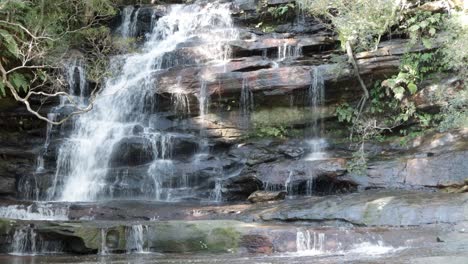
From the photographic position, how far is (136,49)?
2022cm

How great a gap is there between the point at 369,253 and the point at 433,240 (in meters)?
1.29

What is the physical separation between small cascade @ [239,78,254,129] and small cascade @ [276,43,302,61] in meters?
2.15

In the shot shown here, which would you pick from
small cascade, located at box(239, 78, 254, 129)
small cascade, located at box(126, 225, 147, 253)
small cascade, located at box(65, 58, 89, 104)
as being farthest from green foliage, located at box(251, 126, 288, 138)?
small cascade, located at box(126, 225, 147, 253)

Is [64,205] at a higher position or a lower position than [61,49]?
lower

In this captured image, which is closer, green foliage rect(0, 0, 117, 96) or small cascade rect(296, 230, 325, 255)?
small cascade rect(296, 230, 325, 255)

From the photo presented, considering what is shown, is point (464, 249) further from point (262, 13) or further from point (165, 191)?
point (262, 13)

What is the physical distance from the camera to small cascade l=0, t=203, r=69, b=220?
12.9 metres

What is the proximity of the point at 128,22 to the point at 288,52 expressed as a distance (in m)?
7.72

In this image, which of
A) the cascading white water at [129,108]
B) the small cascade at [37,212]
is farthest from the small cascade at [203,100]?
the small cascade at [37,212]

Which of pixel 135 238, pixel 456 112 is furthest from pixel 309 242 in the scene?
pixel 456 112

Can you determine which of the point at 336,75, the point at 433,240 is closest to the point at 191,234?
the point at 433,240

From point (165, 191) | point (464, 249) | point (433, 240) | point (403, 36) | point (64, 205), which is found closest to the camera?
point (464, 249)

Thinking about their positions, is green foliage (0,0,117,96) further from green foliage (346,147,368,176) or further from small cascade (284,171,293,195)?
green foliage (346,147,368,176)

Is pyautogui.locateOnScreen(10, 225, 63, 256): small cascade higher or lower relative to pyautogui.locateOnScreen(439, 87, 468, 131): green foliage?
lower
